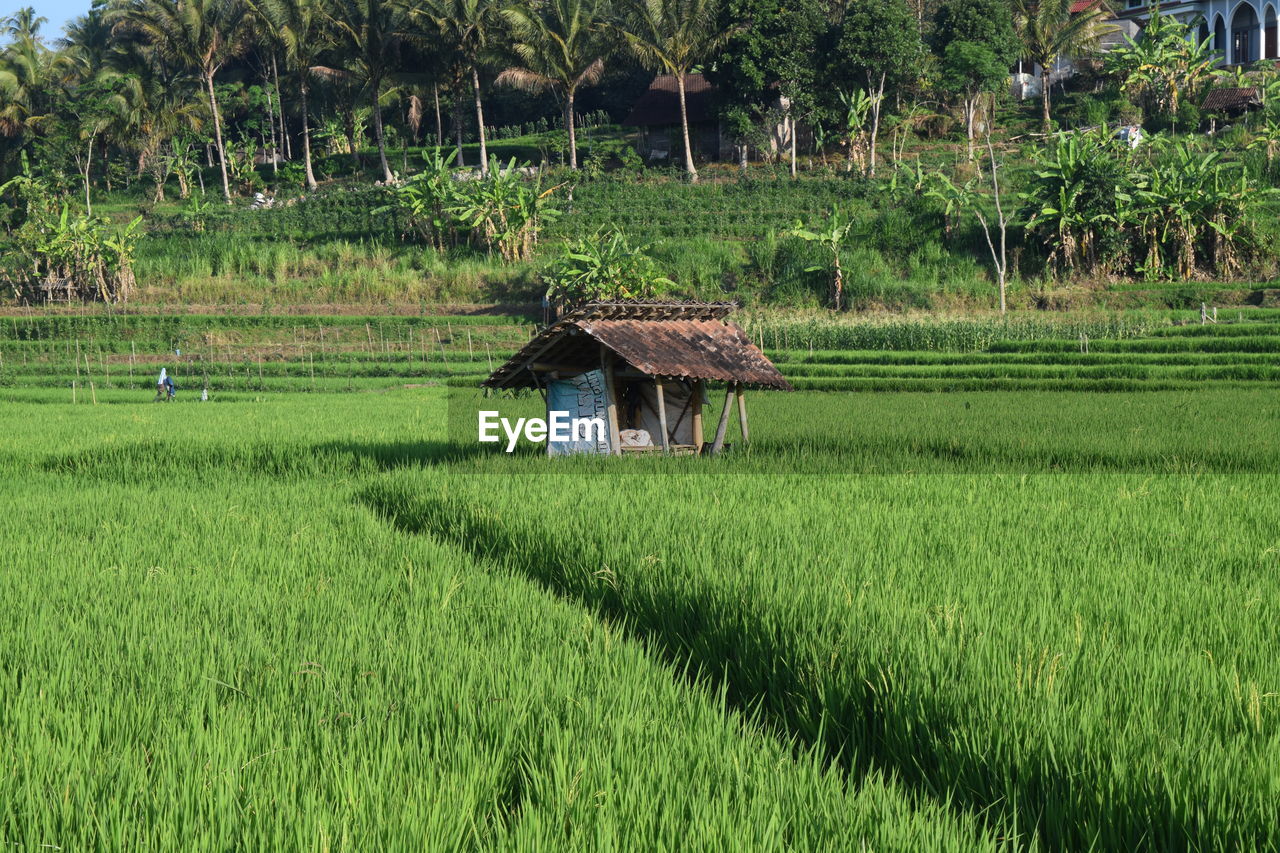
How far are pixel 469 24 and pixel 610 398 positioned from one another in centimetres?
3216

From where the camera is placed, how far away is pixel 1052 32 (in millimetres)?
43656

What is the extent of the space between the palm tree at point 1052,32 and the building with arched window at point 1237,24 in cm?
429

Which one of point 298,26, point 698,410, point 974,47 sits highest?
point 298,26

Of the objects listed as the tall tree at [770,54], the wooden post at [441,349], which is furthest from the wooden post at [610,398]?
the tall tree at [770,54]

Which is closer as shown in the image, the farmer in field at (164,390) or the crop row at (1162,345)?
the crop row at (1162,345)

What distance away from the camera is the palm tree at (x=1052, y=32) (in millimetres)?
42594

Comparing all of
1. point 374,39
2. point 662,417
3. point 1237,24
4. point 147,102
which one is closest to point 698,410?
point 662,417

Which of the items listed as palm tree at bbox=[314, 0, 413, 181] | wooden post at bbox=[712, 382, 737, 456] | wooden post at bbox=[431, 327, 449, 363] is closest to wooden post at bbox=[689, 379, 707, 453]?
wooden post at bbox=[712, 382, 737, 456]

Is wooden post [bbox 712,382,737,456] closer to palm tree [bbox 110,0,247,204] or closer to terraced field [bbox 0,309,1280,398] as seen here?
terraced field [bbox 0,309,1280,398]

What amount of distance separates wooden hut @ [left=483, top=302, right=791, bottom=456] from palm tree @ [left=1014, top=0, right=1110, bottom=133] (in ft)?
109

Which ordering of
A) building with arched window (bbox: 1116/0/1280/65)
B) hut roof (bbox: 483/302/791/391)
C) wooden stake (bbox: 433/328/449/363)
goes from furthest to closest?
building with arched window (bbox: 1116/0/1280/65)
wooden stake (bbox: 433/328/449/363)
hut roof (bbox: 483/302/791/391)

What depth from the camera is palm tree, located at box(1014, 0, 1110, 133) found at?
4259 centimetres

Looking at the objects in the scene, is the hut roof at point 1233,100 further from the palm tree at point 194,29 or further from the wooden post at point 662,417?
the wooden post at point 662,417

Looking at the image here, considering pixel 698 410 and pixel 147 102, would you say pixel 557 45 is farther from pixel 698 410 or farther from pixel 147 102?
pixel 698 410
